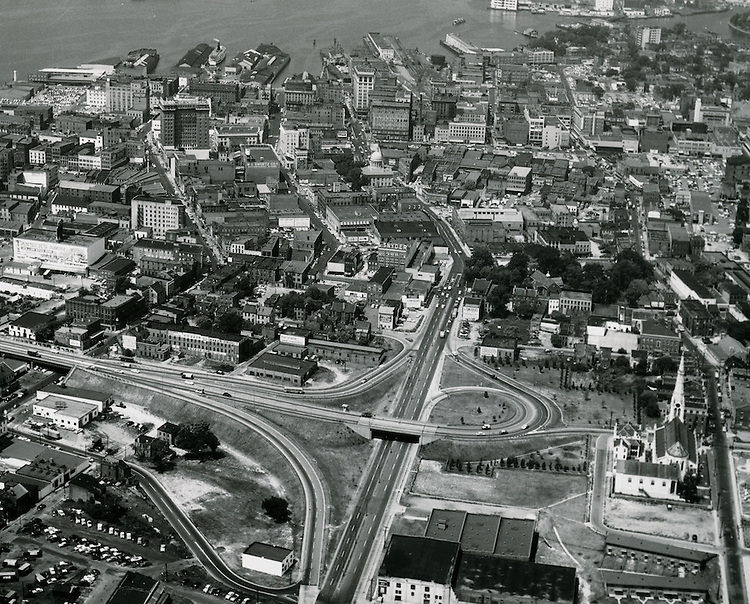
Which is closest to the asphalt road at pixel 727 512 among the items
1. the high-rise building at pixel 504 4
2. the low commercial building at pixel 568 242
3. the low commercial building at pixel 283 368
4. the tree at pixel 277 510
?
the tree at pixel 277 510

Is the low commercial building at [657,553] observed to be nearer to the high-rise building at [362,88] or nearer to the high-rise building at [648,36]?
the high-rise building at [362,88]

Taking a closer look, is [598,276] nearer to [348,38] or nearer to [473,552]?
[473,552]

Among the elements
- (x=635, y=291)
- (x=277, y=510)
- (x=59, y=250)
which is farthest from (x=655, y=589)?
(x=59, y=250)

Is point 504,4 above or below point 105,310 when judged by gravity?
above

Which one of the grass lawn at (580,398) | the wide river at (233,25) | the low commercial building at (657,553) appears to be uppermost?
the wide river at (233,25)

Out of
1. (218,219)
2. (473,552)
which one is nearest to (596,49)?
(218,219)

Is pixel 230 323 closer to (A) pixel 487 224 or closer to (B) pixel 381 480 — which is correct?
(B) pixel 381 480
